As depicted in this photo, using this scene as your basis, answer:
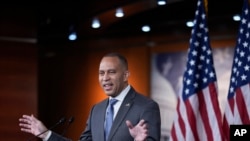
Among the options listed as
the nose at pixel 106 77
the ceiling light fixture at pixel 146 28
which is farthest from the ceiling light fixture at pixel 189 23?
the nose at pixel 106 77

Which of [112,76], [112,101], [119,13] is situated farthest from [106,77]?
[119,13]

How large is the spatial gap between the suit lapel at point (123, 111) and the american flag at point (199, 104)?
53cm

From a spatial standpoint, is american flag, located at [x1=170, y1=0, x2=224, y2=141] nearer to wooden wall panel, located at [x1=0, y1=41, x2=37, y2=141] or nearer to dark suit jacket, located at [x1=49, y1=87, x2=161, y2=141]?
dark suit jacket, located at [x1=49, y1=87, x2=161, y2=141]

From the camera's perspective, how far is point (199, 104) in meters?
3.94

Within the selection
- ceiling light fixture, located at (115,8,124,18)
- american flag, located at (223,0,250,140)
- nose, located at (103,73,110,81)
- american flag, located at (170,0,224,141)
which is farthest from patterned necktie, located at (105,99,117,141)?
ceiling light fixture, located at (115,8,124,18)

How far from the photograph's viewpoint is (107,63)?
11.8 feet

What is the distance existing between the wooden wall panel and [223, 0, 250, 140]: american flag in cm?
482

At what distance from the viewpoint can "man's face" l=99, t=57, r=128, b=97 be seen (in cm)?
355

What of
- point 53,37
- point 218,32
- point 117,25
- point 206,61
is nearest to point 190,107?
point 206,61

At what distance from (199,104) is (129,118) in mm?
696

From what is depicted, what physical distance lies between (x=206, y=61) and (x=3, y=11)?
16.5 feet

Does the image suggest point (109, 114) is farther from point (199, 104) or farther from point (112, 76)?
point (199, 104)

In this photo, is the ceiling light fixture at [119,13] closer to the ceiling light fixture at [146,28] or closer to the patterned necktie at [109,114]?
the ceiling light fixture at [146,28]

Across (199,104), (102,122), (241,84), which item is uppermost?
(241,84)
